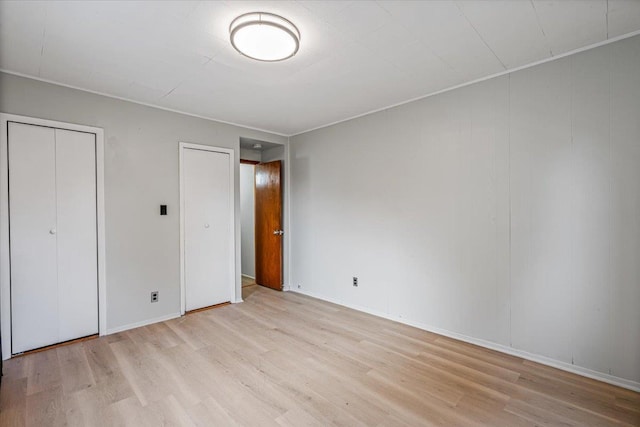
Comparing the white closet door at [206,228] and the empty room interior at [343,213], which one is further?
the white closet door at [206,228]

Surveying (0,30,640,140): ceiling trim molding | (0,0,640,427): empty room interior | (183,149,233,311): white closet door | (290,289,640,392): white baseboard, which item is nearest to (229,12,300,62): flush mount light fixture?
(0,0,640,427): empty room interior

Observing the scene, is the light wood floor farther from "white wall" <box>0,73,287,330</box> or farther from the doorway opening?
the doorway opening

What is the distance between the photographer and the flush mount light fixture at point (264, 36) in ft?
6.18

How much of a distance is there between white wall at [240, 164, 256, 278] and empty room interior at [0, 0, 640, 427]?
5.24ft

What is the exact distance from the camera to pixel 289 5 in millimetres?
1788

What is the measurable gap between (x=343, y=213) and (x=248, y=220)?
97.9 inches

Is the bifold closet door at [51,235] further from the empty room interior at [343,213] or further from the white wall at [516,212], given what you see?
the white wall at [516,212]

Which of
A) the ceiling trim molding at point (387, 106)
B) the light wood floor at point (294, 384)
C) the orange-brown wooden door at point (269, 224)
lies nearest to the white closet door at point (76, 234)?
the light wood floor at point (294, 384)

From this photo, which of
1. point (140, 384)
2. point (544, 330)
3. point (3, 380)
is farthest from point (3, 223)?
point (544, 330)

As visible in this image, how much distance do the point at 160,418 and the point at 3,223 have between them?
2.28 m

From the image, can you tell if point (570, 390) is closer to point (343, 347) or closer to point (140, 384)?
point (343, 347)

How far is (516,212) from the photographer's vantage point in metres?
2.65

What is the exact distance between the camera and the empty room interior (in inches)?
78.3

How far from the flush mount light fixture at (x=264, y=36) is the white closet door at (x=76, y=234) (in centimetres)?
216
